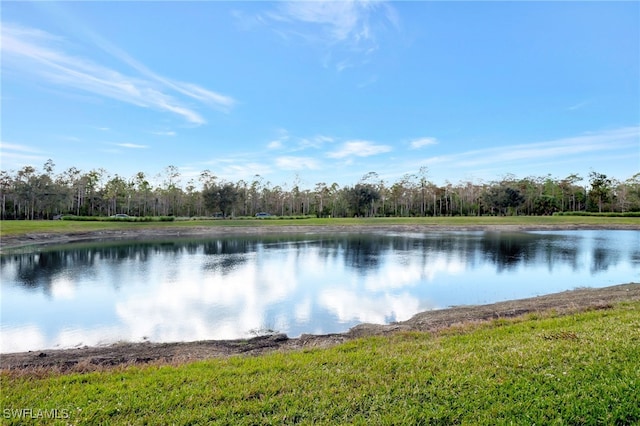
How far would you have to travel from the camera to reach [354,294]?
47.5 ft

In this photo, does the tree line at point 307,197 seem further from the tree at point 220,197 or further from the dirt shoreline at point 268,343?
the dirt shoreline at point 268,343

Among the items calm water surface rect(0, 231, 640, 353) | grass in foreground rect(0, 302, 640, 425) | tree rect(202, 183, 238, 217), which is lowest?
calm water surface rect(0, 231, 640, 353)

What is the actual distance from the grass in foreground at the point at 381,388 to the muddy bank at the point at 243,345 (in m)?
1.41

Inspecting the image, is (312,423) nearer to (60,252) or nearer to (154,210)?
(60,252)

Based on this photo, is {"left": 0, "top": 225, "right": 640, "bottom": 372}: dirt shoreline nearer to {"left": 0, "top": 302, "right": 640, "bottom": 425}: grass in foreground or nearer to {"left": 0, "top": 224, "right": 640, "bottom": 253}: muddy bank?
{"left": 0, "top": 302, "right": 640, "bottom": 425}: grass in foreground

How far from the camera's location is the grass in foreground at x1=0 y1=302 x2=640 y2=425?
13.2 ft

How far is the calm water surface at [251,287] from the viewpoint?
10789mm

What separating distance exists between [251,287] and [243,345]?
7.53m

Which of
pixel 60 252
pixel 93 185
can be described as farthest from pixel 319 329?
pixel 93 185

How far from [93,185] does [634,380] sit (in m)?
86.4

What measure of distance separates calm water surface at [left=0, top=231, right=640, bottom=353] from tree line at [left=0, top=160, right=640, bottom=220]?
43580 mm

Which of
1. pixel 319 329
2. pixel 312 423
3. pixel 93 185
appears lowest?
pixel 319 329

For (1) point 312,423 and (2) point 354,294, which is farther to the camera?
(2) point 354,294

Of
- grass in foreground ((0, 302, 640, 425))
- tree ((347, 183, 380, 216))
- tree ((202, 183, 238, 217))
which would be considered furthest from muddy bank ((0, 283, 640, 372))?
tree ((347, 183, 380, 216))
